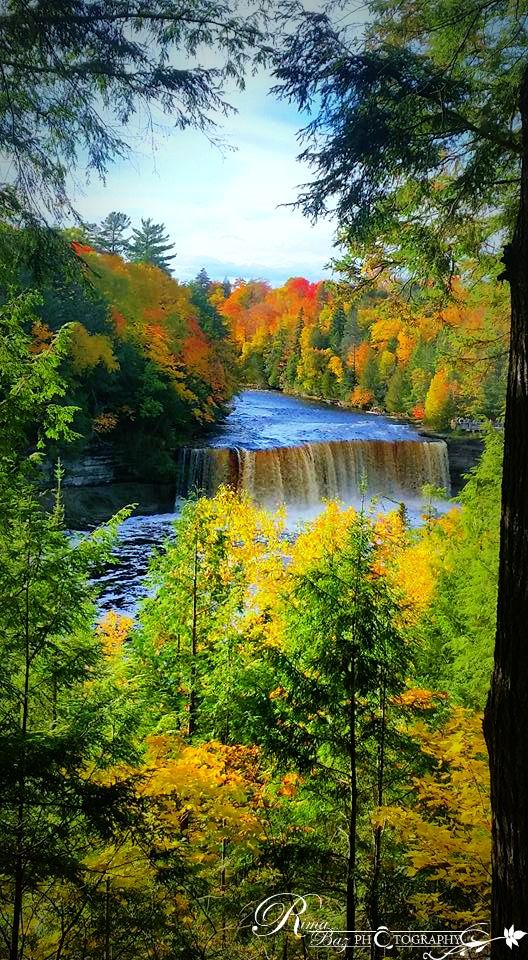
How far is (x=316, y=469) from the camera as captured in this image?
70.4 feet

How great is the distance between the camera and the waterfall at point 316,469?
20.8 meters

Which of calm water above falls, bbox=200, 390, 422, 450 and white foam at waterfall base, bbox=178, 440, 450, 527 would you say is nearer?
white foam at waterfall base, bbox=178, 440, 450, 527

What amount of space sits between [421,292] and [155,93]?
7.88 ft

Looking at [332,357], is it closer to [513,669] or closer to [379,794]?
[379,794]

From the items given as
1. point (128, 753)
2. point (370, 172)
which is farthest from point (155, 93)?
point (128, 753)

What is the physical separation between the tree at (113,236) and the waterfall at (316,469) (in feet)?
28.5

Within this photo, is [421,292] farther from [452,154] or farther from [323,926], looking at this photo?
[323,926]

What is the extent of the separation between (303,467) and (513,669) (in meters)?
19.2

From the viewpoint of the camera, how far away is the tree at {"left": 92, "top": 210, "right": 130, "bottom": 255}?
20100mm

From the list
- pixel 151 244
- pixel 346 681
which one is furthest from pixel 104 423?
pixel 346 681

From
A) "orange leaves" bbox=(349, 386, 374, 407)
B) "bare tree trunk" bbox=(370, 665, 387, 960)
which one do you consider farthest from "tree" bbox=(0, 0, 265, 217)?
"orange leaves" bbox=(349, 386, 374, 407)

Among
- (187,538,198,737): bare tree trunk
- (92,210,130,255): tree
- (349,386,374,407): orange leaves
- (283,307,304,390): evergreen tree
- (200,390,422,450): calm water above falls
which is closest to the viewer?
(187,538,198,737): bare tree trunk

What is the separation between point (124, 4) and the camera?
9.70 feet

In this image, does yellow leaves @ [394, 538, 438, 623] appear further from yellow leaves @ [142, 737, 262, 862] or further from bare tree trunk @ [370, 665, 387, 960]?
yellow leaves @ [142, 737, 262, 862]
